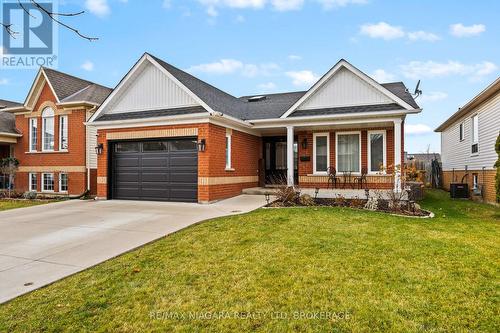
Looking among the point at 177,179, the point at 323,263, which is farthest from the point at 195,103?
the point at 323,263

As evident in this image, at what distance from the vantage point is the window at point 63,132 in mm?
17859

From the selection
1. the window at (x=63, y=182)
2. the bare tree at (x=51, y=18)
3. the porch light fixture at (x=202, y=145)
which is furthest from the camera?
the window at (x=63, y=182)

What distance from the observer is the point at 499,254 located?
228 inches

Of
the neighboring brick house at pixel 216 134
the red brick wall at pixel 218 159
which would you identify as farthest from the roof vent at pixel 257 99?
the neighboring brick house at pixel 216 134

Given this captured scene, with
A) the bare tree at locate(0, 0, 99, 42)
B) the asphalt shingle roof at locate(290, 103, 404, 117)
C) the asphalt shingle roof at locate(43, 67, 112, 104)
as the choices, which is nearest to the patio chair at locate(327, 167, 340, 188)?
the asphalt shingle roof at locate(290, 103, 404, 117)

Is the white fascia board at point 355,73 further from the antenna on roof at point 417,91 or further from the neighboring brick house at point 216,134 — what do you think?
the antenna on roof at point 417,91

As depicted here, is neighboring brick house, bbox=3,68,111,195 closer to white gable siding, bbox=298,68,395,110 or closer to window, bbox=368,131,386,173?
white gable siding, bbox=298,68,395,110

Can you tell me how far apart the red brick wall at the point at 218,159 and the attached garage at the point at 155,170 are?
435 millimetres

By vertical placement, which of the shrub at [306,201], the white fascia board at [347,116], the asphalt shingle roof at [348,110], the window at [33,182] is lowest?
the shrub at [306,201]

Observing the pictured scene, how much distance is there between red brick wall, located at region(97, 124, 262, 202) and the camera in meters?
12.7

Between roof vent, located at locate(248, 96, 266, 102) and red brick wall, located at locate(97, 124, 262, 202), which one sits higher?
roof vent, located at locate(248, 96, 266, 102)

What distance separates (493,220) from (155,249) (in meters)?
9.52

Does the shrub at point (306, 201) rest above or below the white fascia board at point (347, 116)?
below

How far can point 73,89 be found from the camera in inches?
759
